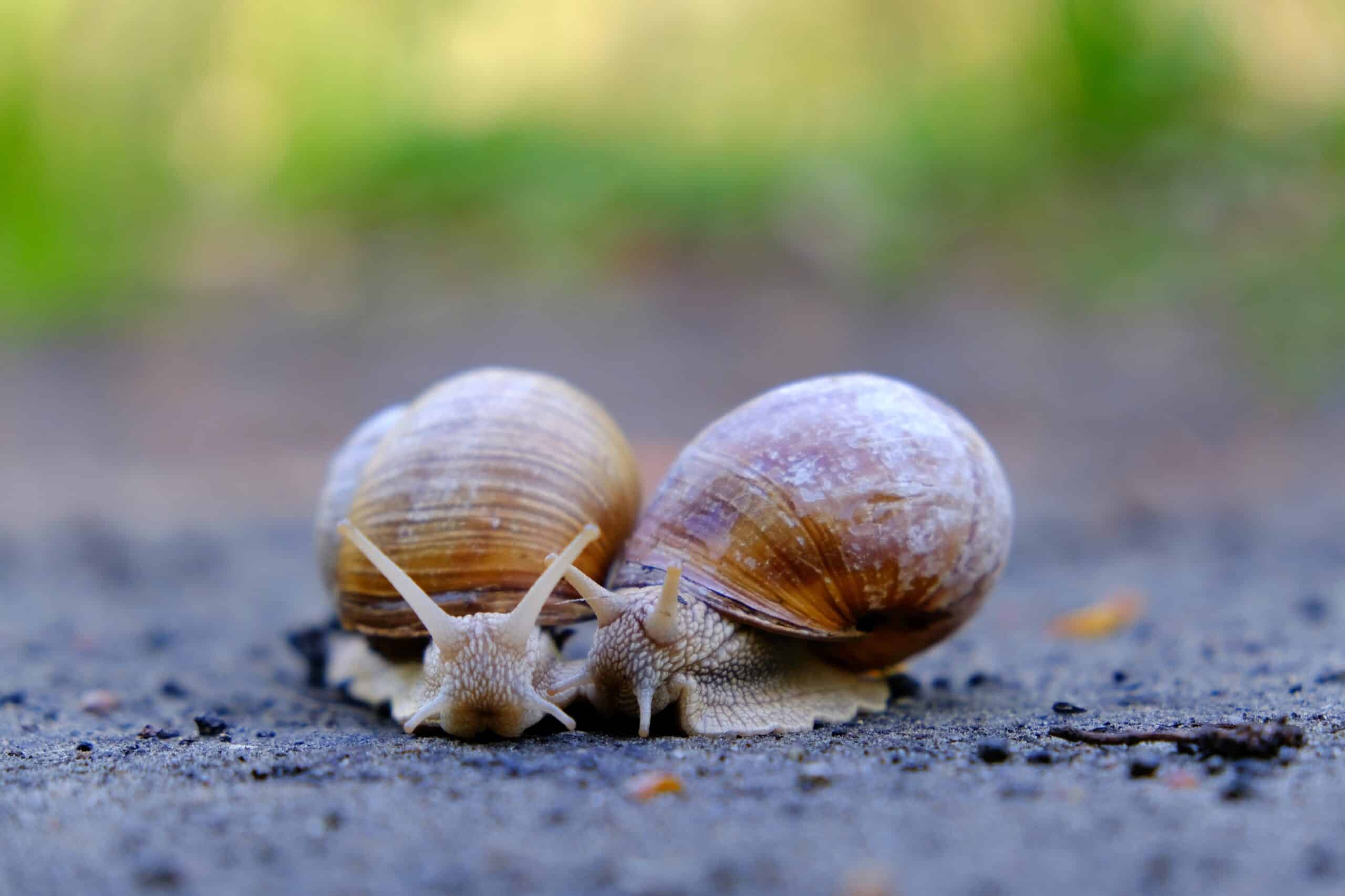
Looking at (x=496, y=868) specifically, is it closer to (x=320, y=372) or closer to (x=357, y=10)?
(x=320, y=372)

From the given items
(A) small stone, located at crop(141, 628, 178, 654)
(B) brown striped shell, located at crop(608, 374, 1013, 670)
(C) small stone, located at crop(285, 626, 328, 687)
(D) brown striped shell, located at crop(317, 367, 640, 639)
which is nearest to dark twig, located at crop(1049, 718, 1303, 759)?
(B) brown striped shell, located at crop(608, 374, 1013, 670)

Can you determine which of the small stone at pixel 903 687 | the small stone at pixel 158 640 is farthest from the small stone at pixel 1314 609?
the small stone at pixel 158 640

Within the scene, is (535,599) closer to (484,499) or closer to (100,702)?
(484,499)

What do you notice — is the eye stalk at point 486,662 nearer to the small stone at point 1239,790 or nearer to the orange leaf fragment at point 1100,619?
the small stone at point 1239,790

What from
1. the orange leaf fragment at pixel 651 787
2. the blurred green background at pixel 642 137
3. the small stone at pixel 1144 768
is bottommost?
the orange leaf fragment at pixel 651 787

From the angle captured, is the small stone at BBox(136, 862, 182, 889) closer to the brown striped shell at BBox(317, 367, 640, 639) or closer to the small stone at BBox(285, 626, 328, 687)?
the brown striped shell at BBox(317, 367, 640, 639)

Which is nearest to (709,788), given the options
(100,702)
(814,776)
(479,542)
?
(814,776)

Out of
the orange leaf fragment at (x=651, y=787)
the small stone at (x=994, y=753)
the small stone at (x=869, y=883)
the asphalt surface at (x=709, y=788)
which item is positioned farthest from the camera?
the small stone at (x=994, y=753)
